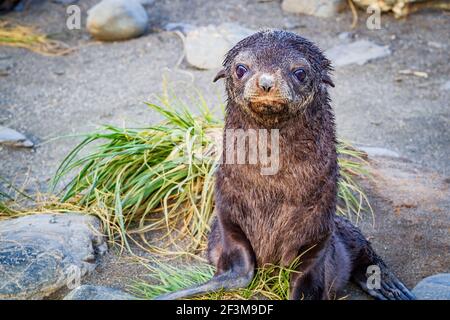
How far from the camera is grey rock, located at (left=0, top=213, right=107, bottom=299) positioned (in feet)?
13.5

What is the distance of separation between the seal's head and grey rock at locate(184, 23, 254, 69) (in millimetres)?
3997

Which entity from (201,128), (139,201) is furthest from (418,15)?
(139,201)

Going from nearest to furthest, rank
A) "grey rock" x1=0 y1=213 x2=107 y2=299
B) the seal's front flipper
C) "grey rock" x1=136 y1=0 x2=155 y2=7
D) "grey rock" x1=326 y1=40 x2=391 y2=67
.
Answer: "grey rock" x1=0 y1=213 x2=107 y2=299 < the seal's front flipper < "grey rock" x1=326 y1=40 x2=391 y2=67 < "grey rock" x1=136 y1=0 x2=155 y2=7

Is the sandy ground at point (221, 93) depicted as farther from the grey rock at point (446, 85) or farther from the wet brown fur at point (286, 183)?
the wet brown fur at point (286, 183)

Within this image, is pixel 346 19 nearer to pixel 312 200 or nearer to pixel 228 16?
pixel 228 16

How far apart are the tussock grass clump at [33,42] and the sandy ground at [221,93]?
0.12 metres

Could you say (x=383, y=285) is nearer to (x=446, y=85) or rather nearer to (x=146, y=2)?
(x=446, y=85)

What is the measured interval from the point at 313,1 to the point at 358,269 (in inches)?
210

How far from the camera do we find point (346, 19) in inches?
350

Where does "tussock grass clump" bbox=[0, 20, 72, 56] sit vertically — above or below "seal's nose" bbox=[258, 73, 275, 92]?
below

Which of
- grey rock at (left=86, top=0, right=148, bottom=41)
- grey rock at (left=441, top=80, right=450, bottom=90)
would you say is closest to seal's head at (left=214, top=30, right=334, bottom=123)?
grey rock at (left=441, top=80, right=450, bottom=90)

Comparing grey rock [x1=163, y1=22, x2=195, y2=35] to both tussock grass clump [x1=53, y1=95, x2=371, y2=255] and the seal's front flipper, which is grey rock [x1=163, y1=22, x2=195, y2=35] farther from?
the seal's front flipper

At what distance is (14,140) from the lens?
6.28 meters

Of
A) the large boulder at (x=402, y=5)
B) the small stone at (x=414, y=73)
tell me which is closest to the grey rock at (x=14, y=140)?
the small stone at (x=414, y=73)
